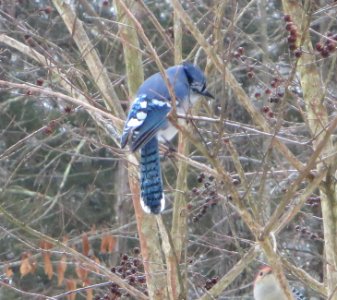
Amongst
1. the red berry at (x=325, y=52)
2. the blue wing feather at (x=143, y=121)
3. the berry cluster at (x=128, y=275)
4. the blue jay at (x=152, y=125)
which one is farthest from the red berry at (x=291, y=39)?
the berry cluster at (x=128, y=275)

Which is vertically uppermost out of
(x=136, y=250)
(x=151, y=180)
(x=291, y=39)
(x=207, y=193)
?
(x=291, y=39)

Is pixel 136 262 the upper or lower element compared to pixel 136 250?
upper

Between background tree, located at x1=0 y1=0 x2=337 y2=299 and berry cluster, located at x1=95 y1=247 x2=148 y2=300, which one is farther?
berry cluster, located at x1=95 y1=247 x2=148 y2=300

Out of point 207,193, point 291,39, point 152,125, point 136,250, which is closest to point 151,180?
point 152,125

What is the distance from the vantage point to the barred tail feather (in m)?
5.04

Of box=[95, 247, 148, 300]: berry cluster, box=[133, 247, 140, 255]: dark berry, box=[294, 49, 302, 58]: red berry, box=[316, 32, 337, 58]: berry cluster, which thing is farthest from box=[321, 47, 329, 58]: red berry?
box=[133, 247, 140, 255]: dark berry

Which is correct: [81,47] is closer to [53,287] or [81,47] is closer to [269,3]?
[269,3]

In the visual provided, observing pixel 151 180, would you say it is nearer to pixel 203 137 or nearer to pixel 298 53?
pixel 203 137

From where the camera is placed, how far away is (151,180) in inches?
203

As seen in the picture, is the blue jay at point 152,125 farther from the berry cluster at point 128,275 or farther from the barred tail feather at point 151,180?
the berry cluster at point 128,275

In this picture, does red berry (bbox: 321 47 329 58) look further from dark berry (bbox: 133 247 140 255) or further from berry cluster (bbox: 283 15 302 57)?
dark berry (bbox: 133 247 140 255)

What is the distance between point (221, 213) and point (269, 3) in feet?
8.87

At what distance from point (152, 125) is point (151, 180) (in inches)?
11.0

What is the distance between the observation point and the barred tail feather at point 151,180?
16.5 feet
